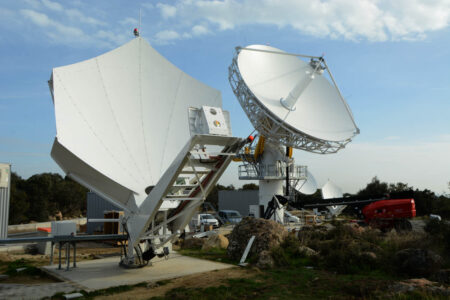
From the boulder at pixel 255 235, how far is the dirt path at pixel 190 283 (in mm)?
1988

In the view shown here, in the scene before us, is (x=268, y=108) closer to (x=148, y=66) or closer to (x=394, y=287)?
(x=148, y=66)

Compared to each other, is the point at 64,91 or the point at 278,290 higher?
the point at 64,91

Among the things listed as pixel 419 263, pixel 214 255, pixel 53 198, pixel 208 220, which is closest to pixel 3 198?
pixel 214 255

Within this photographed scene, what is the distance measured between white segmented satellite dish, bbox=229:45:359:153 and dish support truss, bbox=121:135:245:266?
33.4 ft

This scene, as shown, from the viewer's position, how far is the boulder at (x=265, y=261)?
46.0 ft

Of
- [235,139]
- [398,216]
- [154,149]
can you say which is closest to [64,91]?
[154,149]

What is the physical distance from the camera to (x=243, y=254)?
15492mm

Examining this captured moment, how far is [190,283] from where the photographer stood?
11562mm

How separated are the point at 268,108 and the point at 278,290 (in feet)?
45.3

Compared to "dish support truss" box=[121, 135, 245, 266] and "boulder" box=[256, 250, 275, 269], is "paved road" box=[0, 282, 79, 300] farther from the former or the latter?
"boulder" box=[256, 250, 275, 269]

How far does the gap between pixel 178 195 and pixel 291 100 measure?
1355cm

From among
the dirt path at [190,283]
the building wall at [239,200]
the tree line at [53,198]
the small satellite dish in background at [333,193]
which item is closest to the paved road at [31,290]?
the dirt path at [190,283]

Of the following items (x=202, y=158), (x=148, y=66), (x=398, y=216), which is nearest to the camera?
(x=202, y=158)

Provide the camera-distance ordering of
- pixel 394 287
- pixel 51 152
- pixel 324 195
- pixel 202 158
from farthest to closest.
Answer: pixel 324 195, pixel 51 152, pixel 202 158, pixel 394 287
